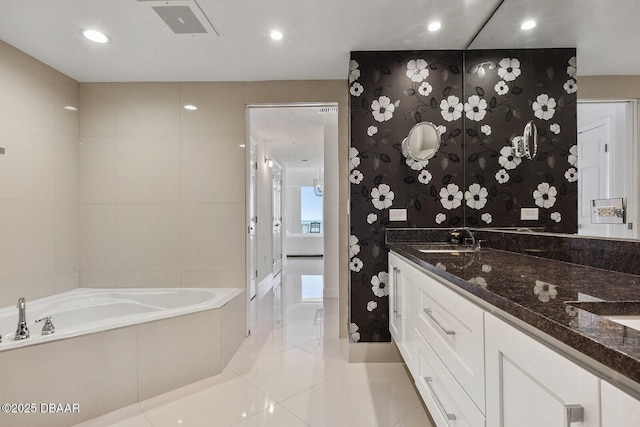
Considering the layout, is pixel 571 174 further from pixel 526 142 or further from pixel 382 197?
pixel 382 197

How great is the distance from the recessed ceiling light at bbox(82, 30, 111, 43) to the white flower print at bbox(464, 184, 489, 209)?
9.27ft

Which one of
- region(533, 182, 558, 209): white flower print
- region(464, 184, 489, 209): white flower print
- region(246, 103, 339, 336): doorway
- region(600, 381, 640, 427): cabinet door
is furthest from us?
region(246, 103, 339, 336): doorway

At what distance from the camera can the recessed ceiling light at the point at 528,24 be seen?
61.0 inches

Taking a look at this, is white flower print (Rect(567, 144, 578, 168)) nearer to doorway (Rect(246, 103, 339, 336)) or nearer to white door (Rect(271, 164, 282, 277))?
doorway (Rect(246, 103, 339, 336))

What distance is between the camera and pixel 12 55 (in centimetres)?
222

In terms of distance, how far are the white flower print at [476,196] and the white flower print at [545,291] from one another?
144 cm

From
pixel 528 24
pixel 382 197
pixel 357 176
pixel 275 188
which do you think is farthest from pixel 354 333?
pixel 275 188

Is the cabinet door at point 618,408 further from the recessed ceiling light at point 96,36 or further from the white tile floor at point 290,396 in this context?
the recessed ceiling light at point 96,36

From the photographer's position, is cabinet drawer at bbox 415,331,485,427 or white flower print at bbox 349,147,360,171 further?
white flower print at bbox 349,147,360,171

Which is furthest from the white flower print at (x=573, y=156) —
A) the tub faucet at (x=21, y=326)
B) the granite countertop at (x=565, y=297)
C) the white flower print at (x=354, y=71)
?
the tub faucet at (x=21, y=326)

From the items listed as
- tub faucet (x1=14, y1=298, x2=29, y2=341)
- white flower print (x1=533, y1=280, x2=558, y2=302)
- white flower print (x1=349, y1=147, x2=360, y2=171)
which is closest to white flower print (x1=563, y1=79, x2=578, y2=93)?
white flower print (x1=533, y1=280, x2=558, y2=302)

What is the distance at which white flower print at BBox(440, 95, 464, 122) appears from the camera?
93.0 inches

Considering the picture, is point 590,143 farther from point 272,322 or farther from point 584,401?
point 272,322

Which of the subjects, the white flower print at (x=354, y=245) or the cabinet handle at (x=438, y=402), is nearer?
the cabinet handle at (x=438, y=402)
